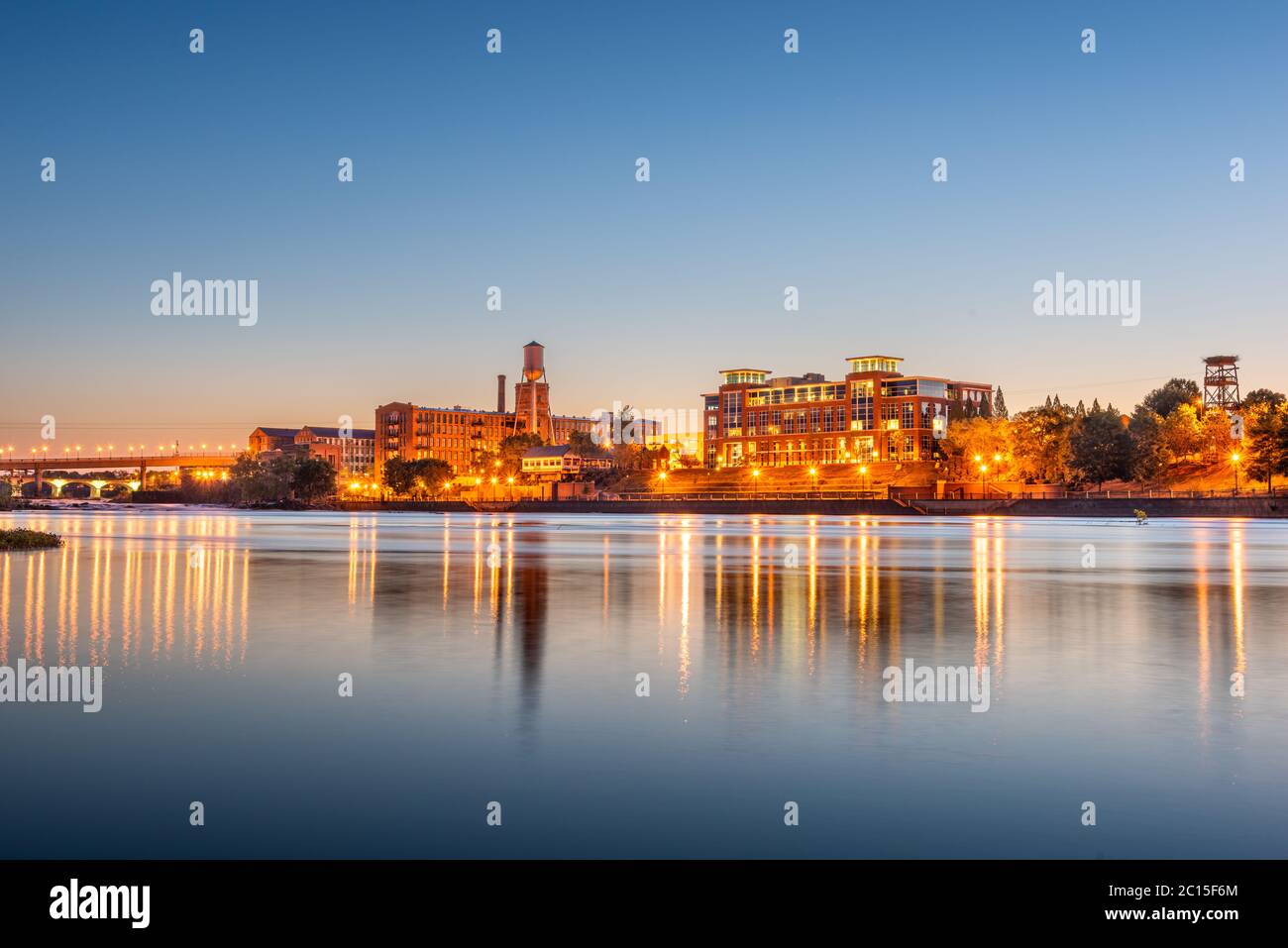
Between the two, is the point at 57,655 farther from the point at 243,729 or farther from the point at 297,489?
the point at 297,489

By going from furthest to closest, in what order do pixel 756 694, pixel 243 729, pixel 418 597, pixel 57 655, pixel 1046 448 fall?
pixel 1046 448 < pixel 418 597 < pixel 57 655 < pixel 756 694 < pixel 243 729

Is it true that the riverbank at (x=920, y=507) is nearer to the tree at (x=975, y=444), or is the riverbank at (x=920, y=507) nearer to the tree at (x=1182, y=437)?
the tree at (x=975, y=444)

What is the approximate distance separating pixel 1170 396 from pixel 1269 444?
77.5 metres

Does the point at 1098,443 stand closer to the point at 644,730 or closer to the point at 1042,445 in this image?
the point at 1042,445

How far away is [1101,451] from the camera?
136 m

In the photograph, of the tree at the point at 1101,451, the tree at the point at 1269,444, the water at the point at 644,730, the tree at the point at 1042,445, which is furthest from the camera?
the tree at the point at 1042,445

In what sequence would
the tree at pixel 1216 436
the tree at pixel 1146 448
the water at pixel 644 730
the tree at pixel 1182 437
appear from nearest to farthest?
the water at pixel 644 730 → the tree at pixel 1146 448 → the tree at pixel 1216 436 → the tree at pixel 1182 437

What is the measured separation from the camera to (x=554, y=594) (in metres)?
25.5

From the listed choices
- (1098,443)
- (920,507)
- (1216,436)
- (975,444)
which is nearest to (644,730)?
(920,507)

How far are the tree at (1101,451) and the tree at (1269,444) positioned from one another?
17494mm

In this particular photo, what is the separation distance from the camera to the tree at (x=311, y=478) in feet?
618

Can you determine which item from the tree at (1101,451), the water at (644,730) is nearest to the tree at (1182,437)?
the tree at (1101,451)
